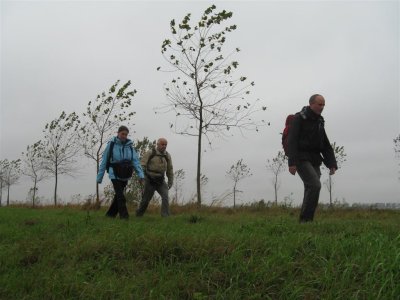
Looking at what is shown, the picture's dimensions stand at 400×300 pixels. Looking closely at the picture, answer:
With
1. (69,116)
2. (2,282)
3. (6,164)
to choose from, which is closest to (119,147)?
(2,282)

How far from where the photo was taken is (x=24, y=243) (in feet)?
17.5

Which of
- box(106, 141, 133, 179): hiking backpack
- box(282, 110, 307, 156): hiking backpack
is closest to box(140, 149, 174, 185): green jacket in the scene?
box(106, 141, 133, 179): hiking backpack

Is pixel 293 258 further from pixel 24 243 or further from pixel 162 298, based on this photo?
pixel 24 243

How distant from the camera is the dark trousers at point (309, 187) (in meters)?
6.95

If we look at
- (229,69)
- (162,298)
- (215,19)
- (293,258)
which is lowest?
(162,298)

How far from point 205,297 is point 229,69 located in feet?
35.7

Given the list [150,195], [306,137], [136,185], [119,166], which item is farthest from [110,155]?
[136,185]

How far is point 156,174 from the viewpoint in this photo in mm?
9539

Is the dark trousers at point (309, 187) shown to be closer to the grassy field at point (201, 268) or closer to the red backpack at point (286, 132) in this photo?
the red backpack at point (286, 132)

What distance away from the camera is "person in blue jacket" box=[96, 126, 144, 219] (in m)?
8.59

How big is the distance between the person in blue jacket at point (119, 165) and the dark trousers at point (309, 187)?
3443 mm

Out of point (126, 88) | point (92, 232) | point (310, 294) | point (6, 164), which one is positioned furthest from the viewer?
point (6, 164)

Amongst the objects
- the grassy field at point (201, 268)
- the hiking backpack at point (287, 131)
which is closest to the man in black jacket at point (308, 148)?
the hiking backpack at point (287, 131)

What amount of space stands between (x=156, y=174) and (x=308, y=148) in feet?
12.5
